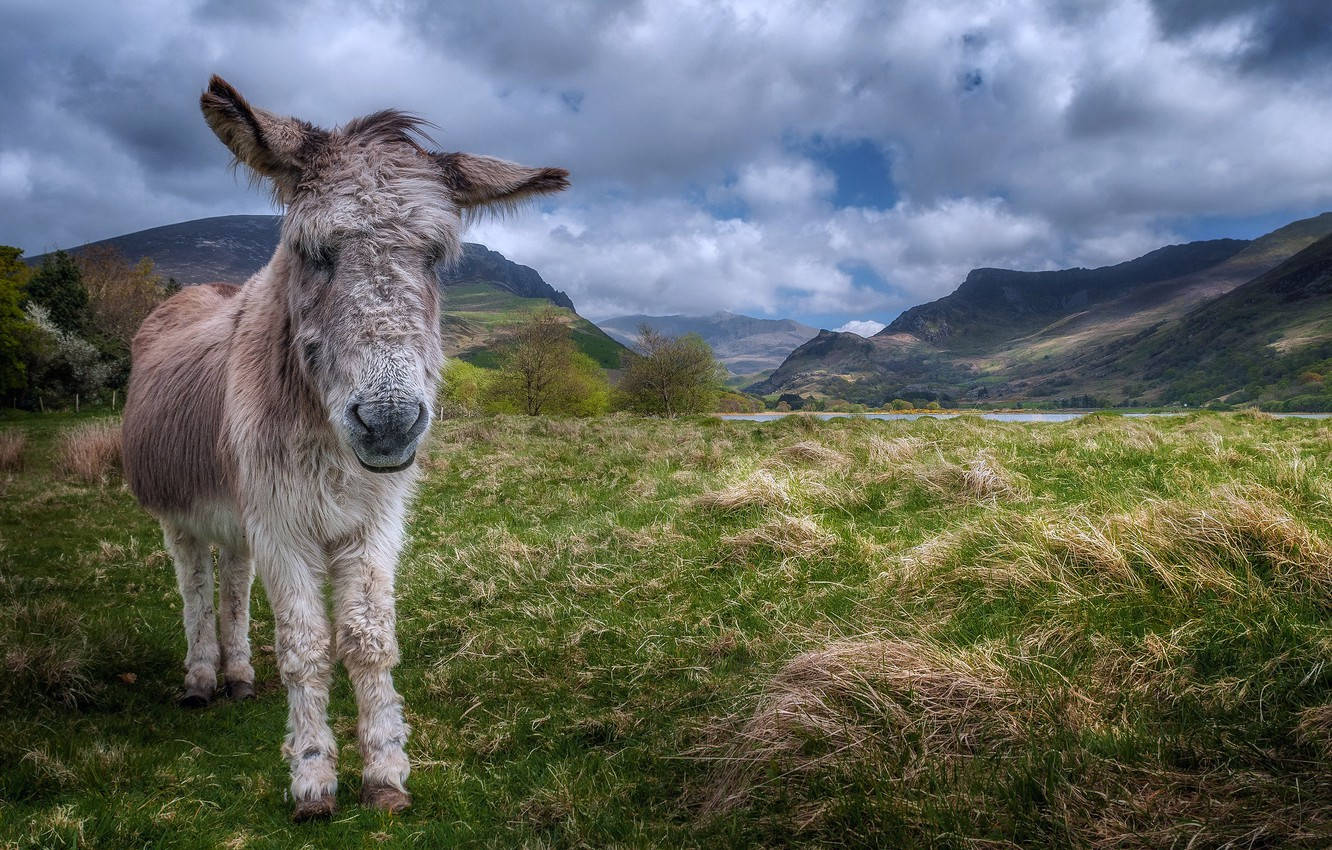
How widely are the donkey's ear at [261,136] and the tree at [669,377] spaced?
1786 inches

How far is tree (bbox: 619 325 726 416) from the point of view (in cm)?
5072

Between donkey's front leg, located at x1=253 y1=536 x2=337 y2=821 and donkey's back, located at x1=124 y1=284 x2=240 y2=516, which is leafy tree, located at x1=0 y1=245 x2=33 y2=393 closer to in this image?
donkey's back, located at x1=124 y1=284 x2=240 y2=516

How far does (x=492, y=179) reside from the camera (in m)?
4.11

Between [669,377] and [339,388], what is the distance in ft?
156

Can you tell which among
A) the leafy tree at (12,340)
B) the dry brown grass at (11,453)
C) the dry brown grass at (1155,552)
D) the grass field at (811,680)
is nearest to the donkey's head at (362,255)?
the grass field at (811,680)

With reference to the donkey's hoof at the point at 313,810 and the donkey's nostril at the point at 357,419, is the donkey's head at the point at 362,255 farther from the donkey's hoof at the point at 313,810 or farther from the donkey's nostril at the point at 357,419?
the donkey's hoof at the point at 313,810

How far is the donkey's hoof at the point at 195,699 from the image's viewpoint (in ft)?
16.9

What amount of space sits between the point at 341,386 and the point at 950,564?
4.21m

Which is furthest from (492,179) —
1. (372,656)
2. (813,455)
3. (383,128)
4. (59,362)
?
(59,362)

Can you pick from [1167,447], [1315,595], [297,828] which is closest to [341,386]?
[297,828]

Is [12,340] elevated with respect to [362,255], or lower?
elevated

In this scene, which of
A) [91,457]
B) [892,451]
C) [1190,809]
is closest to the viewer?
[1190,809]

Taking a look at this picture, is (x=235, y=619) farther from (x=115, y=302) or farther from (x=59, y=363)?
(x=115, y=302)

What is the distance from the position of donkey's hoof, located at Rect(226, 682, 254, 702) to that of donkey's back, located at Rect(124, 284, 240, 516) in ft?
5.01
